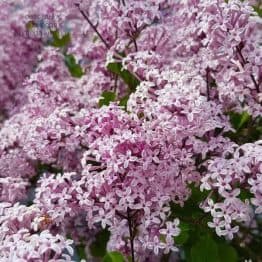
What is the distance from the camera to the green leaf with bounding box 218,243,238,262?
4.10 ft

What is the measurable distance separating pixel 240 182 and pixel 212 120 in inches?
5.3

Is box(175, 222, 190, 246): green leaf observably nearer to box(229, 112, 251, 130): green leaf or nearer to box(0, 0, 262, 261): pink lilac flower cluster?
box(0, 0, 262, 261): pink lilac flower cluster

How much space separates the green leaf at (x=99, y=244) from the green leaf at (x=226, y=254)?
37cm

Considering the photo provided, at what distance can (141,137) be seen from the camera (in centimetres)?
110

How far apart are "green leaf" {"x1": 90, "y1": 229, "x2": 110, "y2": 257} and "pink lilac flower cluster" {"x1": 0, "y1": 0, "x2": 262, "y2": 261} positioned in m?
0.03

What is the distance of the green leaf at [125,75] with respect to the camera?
148 cm

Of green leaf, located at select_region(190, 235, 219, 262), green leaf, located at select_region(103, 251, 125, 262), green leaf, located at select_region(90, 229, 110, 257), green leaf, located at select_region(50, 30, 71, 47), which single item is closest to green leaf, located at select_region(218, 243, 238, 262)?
green leaf, located at select_region(190, 235, 219, 262)

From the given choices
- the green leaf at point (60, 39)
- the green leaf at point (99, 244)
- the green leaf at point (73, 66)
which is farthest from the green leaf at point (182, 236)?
the green leaf at point (60, 39)

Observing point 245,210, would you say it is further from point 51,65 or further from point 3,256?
point 51,65

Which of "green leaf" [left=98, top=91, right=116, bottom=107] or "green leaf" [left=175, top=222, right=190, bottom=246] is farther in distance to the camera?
"green leaf" [left=98, top=91, right=116, bottom=107]

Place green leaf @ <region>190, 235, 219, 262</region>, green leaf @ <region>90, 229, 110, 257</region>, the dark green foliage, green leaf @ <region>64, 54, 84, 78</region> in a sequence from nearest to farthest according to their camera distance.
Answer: green leaf @ <region>190, 235, 219, 262</region>, the dark green foliage, green leaf @ <region>90, 229, 110, 257</region>, green leaf @ <region>64, 54, 84, 78</region>

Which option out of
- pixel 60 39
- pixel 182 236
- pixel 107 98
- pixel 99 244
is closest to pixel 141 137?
pixel 182 236

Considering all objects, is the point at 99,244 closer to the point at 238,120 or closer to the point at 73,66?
the point at 238,120

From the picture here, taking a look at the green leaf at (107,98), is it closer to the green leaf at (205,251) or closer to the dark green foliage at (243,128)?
the dark green foliage at (243,128)
